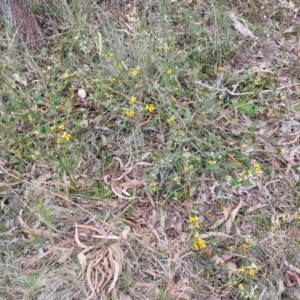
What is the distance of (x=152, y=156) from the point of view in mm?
2344

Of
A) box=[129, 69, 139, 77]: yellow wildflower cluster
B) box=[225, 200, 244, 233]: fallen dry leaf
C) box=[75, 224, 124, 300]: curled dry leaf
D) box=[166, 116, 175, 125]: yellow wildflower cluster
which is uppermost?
box=[129, 69, 139, 77]: yellow wildflower cluster

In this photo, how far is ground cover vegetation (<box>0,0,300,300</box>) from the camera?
204 cm

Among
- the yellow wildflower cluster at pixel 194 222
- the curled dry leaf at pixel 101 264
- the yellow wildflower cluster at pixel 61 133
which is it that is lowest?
the curled dry leaf at pixel 101 264

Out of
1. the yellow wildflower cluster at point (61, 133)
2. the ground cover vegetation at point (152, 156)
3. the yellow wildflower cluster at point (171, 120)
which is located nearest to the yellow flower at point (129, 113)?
the ground cover vegetation at point (152, 156)

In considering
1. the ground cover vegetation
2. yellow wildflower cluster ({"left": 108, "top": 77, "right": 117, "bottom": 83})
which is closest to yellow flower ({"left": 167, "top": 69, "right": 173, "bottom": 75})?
the ground cover vegetation

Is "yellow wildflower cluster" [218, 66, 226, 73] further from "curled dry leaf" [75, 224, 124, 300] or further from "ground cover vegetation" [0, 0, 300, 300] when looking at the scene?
"curled dry leaf" [75, 224, 124, 300]

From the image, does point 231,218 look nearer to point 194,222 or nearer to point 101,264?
point 194,222

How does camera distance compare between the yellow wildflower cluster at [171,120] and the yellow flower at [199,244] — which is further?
the yellow wildflower cluster at [171,120]

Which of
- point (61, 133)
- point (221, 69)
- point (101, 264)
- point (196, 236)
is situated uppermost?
point (221, 69)

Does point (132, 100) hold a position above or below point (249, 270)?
above

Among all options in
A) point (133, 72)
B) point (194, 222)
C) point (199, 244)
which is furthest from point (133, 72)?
point (199, 244)

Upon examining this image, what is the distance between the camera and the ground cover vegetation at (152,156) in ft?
6.68

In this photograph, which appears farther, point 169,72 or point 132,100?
point 169,72

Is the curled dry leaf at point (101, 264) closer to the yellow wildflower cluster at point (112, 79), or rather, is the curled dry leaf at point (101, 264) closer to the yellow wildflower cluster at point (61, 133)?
the yellow wildflower cluster at point (61, 133)
